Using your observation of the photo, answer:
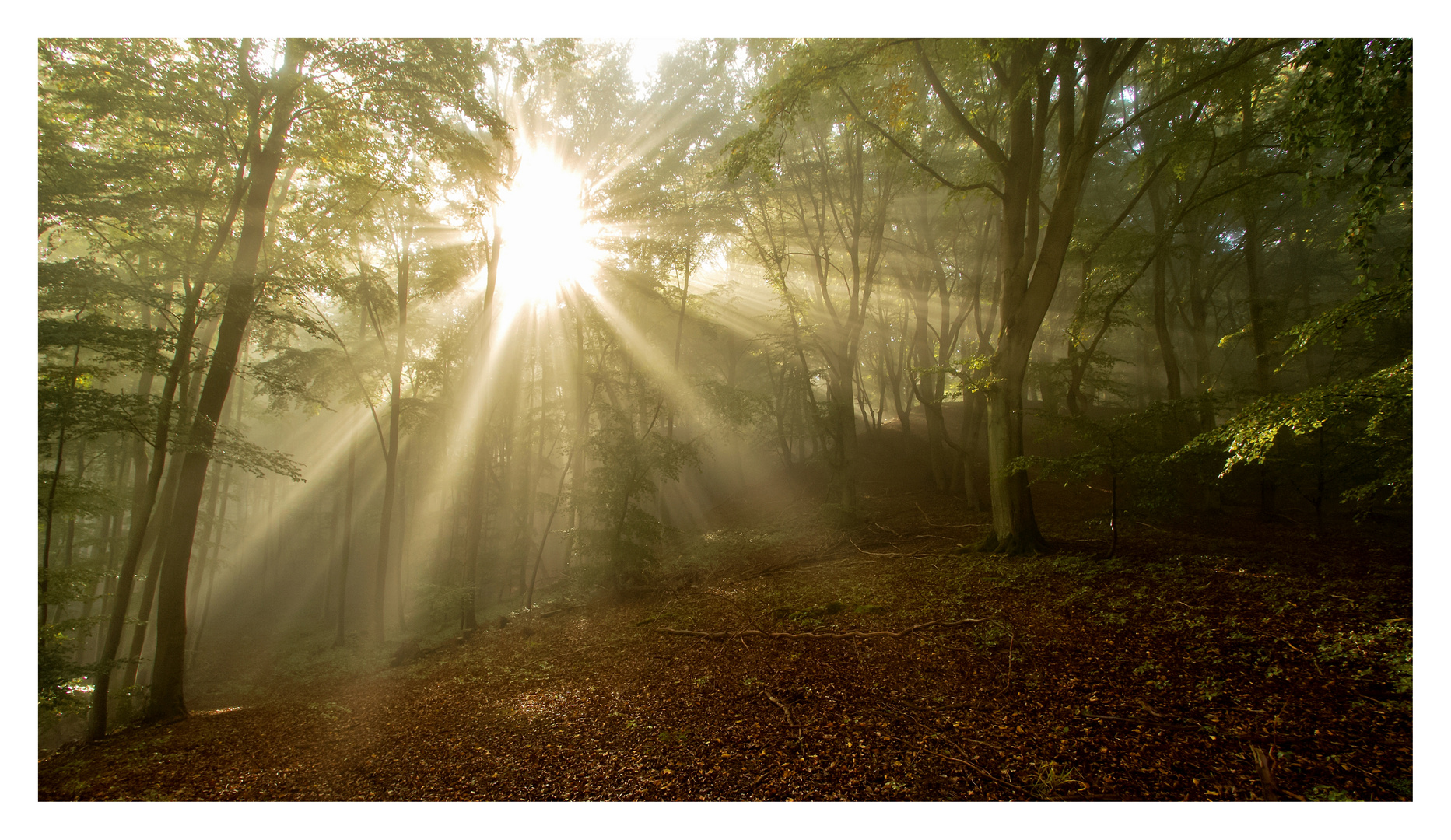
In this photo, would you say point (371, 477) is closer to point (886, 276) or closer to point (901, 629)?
point (886, 276)

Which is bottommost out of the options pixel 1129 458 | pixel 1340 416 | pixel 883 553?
pixel 883 553

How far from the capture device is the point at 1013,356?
274 inches

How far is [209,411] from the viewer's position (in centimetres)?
636

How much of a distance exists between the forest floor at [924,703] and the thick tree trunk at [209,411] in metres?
0.74

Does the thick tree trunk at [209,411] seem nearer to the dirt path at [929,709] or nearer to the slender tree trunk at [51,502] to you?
the dirt path at [929,709]

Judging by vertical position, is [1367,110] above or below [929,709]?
above

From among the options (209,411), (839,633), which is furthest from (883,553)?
(209,411)

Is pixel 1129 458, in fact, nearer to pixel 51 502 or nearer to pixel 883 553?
pixel 883 553

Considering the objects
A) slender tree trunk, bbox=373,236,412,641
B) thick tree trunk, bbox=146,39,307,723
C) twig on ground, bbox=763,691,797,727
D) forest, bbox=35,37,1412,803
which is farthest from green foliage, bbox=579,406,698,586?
twig on ground, bbox=763,691,797,727

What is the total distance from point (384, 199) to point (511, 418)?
520 centimetres

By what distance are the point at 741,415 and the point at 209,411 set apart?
Result: 363 inches

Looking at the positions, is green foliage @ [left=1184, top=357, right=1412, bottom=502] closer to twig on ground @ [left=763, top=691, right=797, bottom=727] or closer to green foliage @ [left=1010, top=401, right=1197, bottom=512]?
green foliage @ [left=1010, top=401, right=1197, bottom=512]

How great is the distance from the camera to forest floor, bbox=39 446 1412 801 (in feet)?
9.79

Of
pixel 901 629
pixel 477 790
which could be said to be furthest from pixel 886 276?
pixel 477 790
